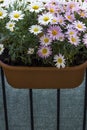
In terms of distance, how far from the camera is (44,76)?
1254mm

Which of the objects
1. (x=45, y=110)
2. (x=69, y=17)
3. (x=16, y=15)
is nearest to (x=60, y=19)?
(x=69, y=17)

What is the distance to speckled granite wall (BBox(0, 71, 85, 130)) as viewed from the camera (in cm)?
229

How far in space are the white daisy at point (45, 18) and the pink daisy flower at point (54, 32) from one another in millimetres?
25

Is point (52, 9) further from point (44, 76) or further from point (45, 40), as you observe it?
point (44, 76)

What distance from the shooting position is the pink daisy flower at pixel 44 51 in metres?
1.19

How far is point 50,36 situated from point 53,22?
2.0 inches

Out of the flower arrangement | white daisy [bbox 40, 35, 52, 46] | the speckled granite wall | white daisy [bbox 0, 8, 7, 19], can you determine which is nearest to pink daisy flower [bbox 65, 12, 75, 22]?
the flower arrangement

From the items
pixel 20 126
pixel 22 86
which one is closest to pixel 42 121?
pixel 20 126

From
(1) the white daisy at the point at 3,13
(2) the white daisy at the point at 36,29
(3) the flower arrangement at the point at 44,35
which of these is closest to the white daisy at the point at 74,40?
(3) the flower arrangement at the point at 44,35

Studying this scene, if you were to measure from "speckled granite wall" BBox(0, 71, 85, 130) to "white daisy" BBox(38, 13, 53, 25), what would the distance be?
47.4 inches

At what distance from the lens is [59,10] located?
4.17ft

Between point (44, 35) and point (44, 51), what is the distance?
5cm

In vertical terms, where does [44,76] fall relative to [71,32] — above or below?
below

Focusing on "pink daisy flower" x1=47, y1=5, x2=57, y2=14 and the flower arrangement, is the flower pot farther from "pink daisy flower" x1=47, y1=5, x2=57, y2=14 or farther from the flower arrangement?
"pink daisy flower" x1=47, y1=5, x2=57, y2=14
